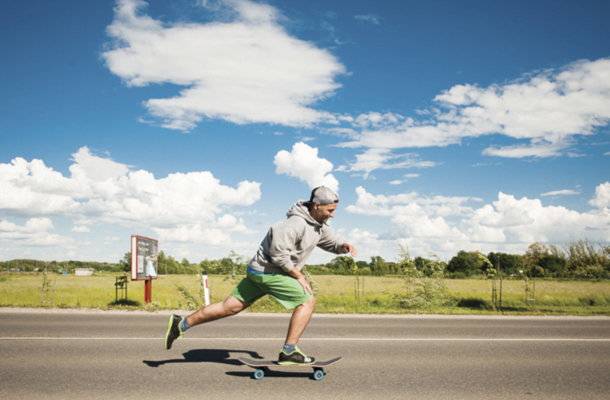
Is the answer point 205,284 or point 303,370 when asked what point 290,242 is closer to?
point 303,370

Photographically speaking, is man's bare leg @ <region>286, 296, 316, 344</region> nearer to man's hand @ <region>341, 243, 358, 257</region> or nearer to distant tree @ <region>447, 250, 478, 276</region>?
man's hand @ <region>341, 243, 358, 257</region>

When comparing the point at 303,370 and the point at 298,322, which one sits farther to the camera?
the point at 303,370

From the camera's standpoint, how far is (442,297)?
16781 mm

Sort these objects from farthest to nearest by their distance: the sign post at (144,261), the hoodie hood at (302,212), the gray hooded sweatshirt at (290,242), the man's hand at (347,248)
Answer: the sign post at (144,261) → the man's hand at (347,248) → the hoodie hood at (302,212) → the gray hooded sweatshirt at (290,242)

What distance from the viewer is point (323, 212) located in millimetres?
4574

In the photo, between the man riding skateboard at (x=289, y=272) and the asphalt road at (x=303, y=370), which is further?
the man riding skateboard at (x=289, y=272)

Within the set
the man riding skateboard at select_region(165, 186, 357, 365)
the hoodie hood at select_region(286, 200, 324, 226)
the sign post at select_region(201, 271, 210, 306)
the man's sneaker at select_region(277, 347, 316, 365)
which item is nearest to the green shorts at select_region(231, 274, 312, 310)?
the man riding skateboard at select_region(165, 186, 357, 365)

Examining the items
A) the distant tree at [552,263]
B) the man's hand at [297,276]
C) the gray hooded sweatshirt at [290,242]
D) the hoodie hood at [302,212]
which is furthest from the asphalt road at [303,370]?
the distant tree at [552,263]

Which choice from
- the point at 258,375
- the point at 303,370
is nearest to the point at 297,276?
the point at 258,375

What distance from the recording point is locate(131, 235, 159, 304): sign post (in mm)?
15078

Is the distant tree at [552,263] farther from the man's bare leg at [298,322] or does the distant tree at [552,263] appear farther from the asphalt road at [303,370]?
the man's bare leg at [298,322]

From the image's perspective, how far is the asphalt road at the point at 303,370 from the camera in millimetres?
4008

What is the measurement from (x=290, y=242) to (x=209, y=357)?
2034 mm

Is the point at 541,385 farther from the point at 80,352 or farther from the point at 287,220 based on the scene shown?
the point at 80,352
